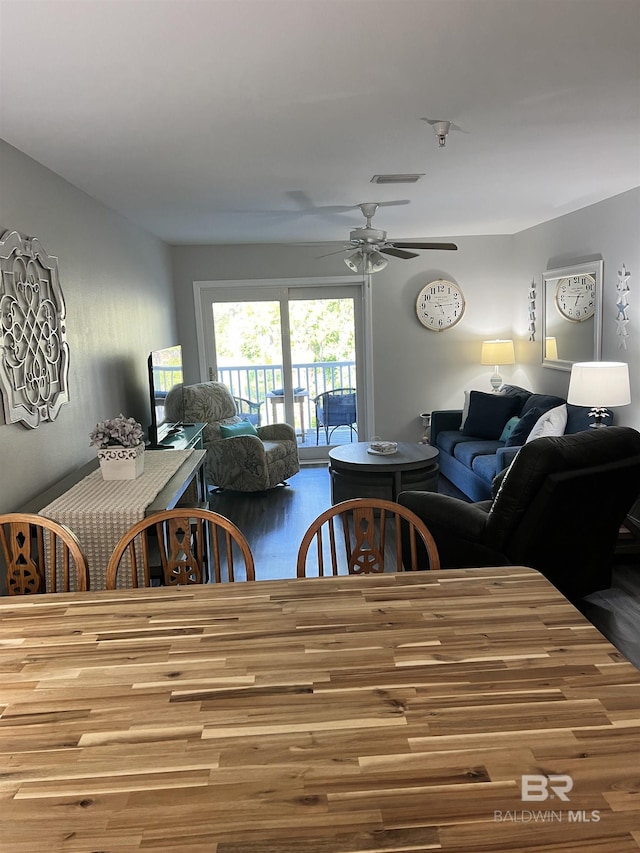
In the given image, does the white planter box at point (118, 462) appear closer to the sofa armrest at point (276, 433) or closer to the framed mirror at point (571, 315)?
the sofa armrest at point (276, 433)

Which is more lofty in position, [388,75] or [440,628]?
[388,75]

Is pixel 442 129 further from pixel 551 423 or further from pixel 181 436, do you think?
pixel 181 436

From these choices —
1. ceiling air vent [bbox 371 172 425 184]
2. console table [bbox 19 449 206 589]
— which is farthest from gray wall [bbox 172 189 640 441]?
console table [bbox 19 449 206 589]

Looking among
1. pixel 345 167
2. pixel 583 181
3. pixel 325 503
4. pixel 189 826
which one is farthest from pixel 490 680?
pixel 325 503

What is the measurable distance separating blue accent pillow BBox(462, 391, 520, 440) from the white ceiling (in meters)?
2.15

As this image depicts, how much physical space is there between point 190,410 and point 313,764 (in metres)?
5.23

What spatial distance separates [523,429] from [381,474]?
1.33m

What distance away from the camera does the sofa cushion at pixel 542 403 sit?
538 cm

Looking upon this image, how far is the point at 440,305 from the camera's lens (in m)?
6.91

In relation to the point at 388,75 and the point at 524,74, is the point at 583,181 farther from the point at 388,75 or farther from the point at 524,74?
the point at 388,75

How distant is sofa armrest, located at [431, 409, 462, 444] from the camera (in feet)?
21.2

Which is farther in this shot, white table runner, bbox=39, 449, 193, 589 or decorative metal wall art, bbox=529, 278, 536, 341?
decorative metal wall art, bbox=529, 278, 536, 341

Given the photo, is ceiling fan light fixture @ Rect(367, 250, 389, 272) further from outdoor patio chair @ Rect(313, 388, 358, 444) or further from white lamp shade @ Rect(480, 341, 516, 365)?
outdoor patio chair @ Rect(313, 388, 358, 444)

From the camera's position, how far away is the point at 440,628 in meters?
1.46
